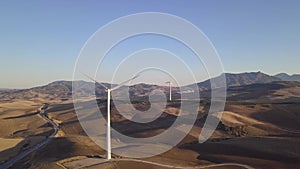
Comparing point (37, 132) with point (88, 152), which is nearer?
point (88, 152)

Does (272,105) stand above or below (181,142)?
above

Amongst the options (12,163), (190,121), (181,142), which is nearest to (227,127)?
(190,121)

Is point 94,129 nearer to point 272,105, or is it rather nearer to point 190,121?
point 190,121

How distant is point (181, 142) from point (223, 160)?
22.2 m

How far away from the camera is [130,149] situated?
60.5m

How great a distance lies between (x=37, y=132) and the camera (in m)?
104

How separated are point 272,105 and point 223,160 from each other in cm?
7246

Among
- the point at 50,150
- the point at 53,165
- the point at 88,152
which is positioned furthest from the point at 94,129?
the point at 53,165

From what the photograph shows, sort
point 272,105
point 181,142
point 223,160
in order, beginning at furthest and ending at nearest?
point 272,105
point 181,142
point 223,160

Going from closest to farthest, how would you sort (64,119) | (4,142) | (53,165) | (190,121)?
(53,165) < (4,142) < (190,121) < (64,119)

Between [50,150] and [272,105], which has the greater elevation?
[272,105]

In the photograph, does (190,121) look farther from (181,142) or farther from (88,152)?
(88,152)

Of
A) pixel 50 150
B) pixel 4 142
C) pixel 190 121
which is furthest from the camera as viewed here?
pixel 190 121

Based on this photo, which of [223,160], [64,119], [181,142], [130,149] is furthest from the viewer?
[64,119]
